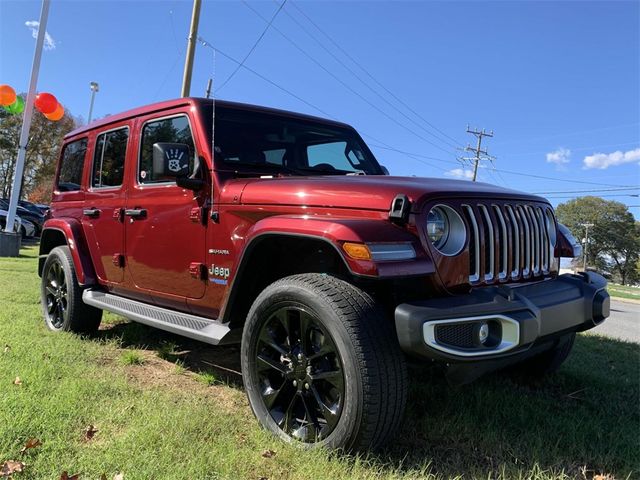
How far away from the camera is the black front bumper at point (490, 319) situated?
2.13 metres

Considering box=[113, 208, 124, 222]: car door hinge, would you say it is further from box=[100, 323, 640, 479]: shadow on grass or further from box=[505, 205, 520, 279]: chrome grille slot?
box=[505, 205, 520, 279]: chrome grille slot

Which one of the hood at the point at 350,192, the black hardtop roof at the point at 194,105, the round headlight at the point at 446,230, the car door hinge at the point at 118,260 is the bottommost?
the car door hinge at the point at 118,260

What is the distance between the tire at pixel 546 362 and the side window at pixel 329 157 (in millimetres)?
1956

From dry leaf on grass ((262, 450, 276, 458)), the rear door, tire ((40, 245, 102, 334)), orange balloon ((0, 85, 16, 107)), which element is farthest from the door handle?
orange balloon ((0, 85, 16, 107))

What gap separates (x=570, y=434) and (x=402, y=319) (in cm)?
138

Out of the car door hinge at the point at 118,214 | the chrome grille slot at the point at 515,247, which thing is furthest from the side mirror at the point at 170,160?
the chrome grille slot at the point at 515,247

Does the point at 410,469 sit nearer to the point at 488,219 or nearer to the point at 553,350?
the point at 488,219

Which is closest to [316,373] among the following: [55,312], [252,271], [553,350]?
[252,271]

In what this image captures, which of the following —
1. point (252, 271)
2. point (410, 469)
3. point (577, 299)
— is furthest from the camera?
point (252, 271)

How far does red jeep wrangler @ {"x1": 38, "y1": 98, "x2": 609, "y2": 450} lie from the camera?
87.4 inches

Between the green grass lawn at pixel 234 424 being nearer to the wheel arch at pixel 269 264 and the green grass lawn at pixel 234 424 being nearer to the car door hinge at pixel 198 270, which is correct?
the wheel arch at pixel 269 264

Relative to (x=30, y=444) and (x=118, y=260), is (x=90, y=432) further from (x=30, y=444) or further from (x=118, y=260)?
(x=118, y=260)

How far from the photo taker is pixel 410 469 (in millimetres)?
2328

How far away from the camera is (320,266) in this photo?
2.90 m
